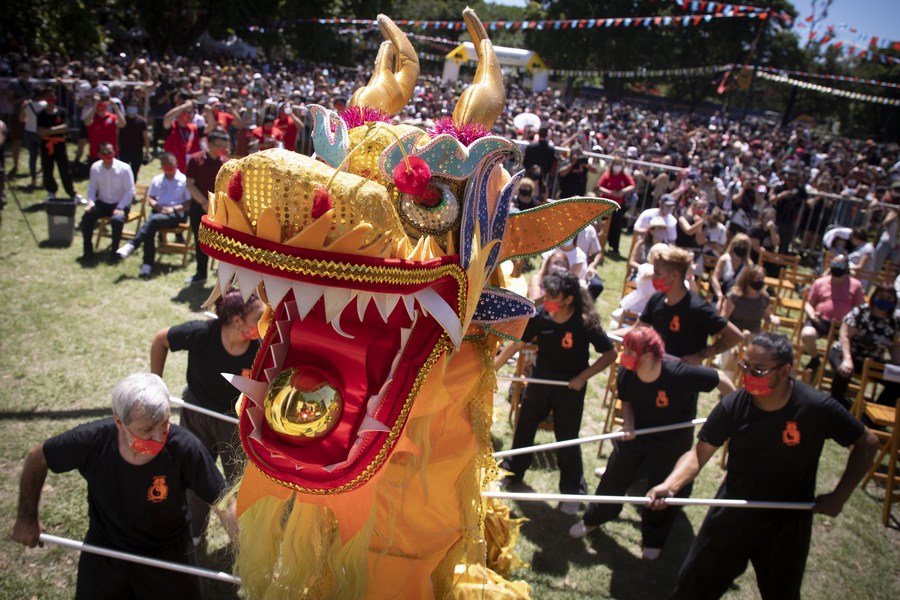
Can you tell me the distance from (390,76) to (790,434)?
9.19ft

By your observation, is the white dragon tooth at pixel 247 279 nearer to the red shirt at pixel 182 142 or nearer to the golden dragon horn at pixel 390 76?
the golden dragon horn at pixel 390 76

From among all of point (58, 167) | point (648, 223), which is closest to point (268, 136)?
point (58, 167)

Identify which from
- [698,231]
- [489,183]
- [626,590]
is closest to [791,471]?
[626,590]

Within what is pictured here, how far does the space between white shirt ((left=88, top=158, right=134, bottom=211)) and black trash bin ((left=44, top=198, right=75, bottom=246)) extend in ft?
1.14

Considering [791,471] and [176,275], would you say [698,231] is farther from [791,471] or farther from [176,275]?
[176,275]

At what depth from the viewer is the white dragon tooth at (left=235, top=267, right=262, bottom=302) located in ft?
5.88

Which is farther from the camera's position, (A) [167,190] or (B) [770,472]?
(A) [167,190]

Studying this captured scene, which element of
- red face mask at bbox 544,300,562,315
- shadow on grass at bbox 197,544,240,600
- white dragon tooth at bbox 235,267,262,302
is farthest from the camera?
red face mask at bbox 544,300,562,315

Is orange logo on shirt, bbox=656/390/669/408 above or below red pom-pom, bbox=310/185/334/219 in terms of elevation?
below

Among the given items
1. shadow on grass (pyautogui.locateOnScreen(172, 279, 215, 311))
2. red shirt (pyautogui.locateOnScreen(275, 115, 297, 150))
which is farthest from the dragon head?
red shirt (pyautogui.locateOnScreen(275, 115, 297, 150))

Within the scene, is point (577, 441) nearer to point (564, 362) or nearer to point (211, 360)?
point (564, 362)

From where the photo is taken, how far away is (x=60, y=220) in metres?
9.02

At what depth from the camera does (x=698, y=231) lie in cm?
962

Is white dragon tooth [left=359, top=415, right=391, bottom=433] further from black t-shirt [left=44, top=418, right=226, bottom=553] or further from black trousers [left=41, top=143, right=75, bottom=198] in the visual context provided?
black trousers [left=41, top=143, right=75, bottom=198]
